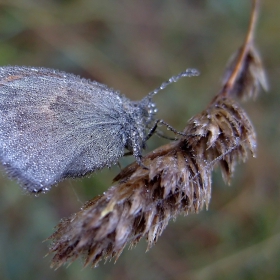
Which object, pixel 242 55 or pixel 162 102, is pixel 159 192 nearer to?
pixel 242 55

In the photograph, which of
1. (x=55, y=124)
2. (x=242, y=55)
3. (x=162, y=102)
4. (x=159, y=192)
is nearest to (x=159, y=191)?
(x=159, y=192)

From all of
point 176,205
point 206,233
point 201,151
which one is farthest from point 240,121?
point 206,233

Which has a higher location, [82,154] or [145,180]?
[82,154]

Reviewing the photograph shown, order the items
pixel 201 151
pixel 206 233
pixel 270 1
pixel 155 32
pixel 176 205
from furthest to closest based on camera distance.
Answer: pixel 155 32, pixel 270 1, pixel 206 233, pixel 201 151, pixel 176 205

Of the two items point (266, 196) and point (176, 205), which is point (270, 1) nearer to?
point (266, 196)

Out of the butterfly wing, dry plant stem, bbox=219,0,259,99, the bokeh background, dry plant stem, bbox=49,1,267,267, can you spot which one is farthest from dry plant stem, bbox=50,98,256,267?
the bokeh background

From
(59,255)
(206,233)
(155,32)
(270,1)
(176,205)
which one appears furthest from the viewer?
(155,32)

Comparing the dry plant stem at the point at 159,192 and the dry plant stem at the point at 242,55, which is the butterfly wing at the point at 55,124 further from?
the dry plant stem at the point at 242,55
